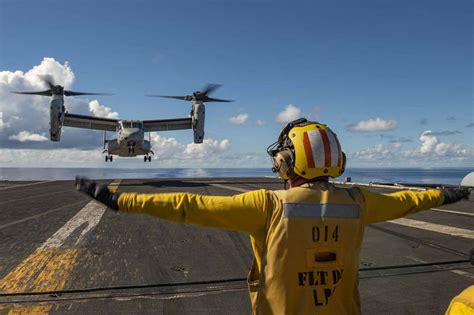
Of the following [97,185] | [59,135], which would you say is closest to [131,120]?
[59,135]

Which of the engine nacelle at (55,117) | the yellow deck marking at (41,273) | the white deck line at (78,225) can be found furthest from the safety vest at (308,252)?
the engine nacelle at (55,117)

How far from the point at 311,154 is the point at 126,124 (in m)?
34.1

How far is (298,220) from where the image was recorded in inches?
84.2

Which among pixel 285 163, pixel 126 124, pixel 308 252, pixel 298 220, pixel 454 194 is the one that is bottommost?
pixel 308 252

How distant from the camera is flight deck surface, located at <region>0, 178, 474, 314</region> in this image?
4109 millimetres

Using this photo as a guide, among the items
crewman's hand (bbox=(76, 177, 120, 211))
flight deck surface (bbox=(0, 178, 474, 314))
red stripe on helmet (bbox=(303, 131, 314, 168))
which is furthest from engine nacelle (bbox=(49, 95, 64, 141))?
red stripe on helmet (bbox=(303, 131, 314, 168))

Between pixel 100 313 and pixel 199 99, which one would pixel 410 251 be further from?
pixel 199 99

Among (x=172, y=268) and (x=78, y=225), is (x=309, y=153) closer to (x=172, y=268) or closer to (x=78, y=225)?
(x=172, y=268)

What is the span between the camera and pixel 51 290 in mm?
4469

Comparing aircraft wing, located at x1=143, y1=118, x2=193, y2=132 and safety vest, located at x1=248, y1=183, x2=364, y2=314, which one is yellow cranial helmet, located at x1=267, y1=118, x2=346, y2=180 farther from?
aircraft wing, located at x1=143, y1=118, x2=193, y2=132

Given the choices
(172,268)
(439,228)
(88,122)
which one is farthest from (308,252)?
(88,122)

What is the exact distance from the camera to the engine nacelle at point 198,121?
123 feet

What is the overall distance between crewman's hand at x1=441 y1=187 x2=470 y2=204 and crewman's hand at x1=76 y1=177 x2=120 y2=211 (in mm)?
2501

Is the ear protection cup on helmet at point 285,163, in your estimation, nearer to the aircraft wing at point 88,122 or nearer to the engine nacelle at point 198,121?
the engine nacelle at point 198,121
